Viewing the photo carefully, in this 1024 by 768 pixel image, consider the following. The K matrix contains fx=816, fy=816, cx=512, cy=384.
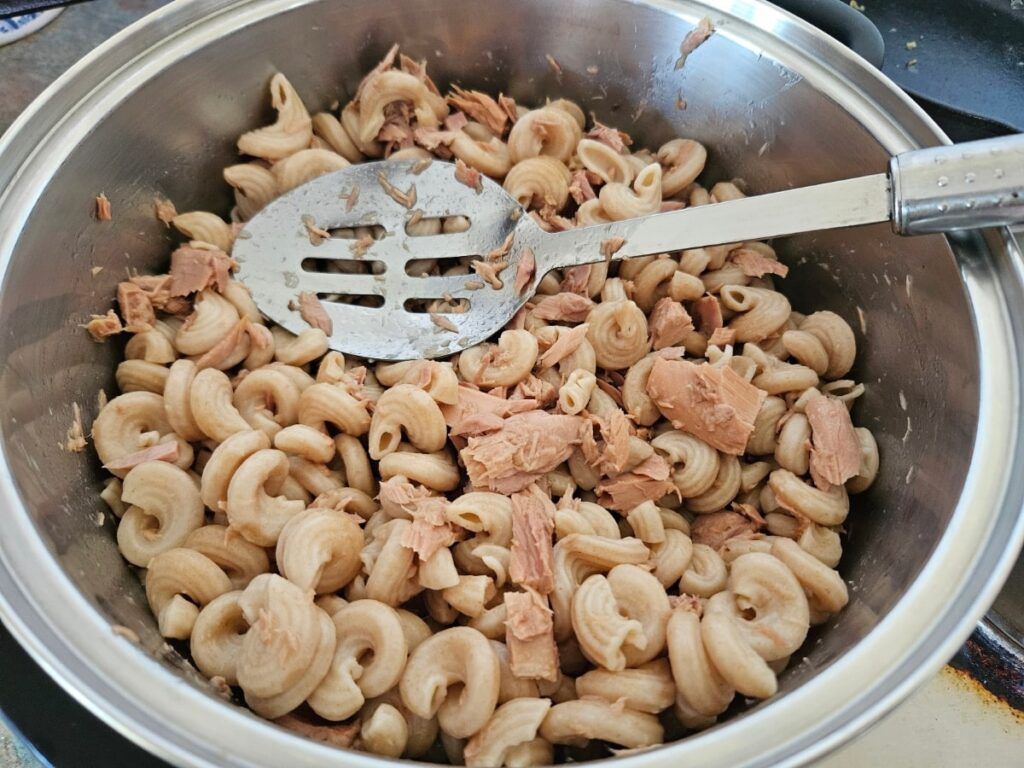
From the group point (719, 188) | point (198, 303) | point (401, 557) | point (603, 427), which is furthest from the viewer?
point (719, 188)

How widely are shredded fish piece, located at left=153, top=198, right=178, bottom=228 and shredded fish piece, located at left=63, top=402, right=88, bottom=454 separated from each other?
0.40m

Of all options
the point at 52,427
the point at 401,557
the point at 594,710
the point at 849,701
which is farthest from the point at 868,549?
the point at 52,427

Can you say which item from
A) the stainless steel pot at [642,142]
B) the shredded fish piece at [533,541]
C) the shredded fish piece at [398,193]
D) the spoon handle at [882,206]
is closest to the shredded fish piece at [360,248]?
the shredded fish piece at [398,193]

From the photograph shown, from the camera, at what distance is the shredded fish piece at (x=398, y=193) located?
1521mm

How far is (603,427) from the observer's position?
1.27m

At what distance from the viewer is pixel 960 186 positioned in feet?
3.42

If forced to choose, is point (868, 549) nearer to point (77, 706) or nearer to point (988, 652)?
point (988, 652)

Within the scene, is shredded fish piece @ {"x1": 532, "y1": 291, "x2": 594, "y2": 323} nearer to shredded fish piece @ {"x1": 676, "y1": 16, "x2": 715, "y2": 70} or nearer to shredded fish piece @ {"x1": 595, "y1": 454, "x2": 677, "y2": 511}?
shredded fish piece @ {"x1": 595, "y1": 454, "x2": 677, "y2": 511}

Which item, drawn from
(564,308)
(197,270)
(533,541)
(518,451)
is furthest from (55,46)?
(533,541)

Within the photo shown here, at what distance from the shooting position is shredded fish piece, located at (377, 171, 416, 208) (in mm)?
1521

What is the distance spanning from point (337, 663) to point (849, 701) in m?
0.61

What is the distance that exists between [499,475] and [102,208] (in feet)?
2.60

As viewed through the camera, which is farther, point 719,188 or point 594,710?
point 719,188

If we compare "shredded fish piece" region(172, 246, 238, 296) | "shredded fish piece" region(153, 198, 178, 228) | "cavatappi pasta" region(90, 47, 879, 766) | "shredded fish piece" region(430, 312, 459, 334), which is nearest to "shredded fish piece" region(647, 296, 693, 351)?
"cavatappi pasta" region(90, 47, 879, 766)
